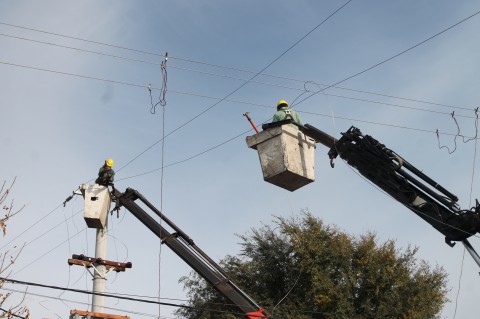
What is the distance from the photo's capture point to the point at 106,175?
1631cm

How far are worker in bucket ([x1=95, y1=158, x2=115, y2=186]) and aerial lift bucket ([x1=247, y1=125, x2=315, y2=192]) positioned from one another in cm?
491

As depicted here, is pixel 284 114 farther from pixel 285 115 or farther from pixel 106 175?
pixel 106 175

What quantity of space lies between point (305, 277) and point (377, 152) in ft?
59.7

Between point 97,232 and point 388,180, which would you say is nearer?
point 388,180

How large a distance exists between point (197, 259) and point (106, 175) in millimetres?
3020

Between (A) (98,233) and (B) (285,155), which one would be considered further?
(A) (98,233)

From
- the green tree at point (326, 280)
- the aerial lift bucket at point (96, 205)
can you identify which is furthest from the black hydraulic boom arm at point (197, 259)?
the green tree at point (326, 280)

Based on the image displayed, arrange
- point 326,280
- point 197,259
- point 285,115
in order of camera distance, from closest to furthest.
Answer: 1. point 285,115
2. point 197,259
3. point 326,280

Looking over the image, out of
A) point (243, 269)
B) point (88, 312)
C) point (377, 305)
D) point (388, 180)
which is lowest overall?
point (88, 312)

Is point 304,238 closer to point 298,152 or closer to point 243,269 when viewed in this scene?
point 243,269

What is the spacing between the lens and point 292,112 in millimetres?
12734

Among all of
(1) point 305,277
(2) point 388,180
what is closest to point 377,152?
(2) point 388,180

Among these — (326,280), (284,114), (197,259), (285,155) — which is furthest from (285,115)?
(326,280)

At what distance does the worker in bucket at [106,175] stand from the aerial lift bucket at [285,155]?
4.91 metres
